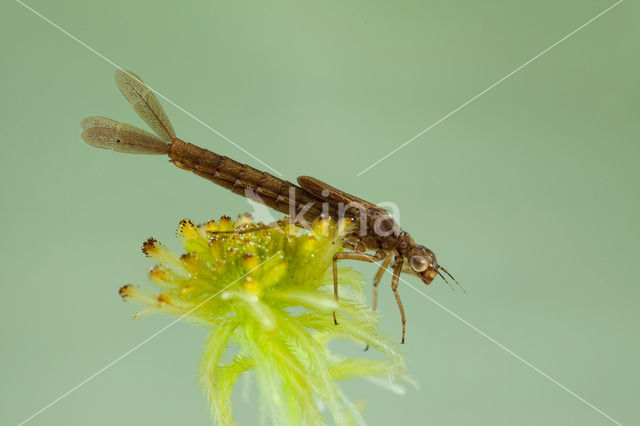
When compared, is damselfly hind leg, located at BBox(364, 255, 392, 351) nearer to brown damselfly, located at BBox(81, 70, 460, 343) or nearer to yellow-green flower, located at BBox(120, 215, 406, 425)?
brown damselfly, located at BBox(81, 70, 460, 343)

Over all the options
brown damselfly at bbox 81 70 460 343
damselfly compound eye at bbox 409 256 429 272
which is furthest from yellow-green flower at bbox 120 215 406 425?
damselfly compound eye at bbox 409 256 429 272

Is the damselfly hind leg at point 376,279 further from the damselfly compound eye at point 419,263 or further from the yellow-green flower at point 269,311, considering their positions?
the yellow-green flower at point 269,311

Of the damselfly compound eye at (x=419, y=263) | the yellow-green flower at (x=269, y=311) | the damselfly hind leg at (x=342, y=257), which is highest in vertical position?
the damselfly compound eye at (x=419, y=263)

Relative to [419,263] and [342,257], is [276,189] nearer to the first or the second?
[342,257]

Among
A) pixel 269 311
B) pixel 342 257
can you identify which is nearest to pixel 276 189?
pixel 342 257

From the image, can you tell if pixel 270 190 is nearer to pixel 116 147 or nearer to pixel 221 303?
pixel 116 147

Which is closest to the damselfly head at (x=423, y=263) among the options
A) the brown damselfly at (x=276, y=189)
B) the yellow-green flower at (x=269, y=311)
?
the brown damselfly at (x=276, y=189)
